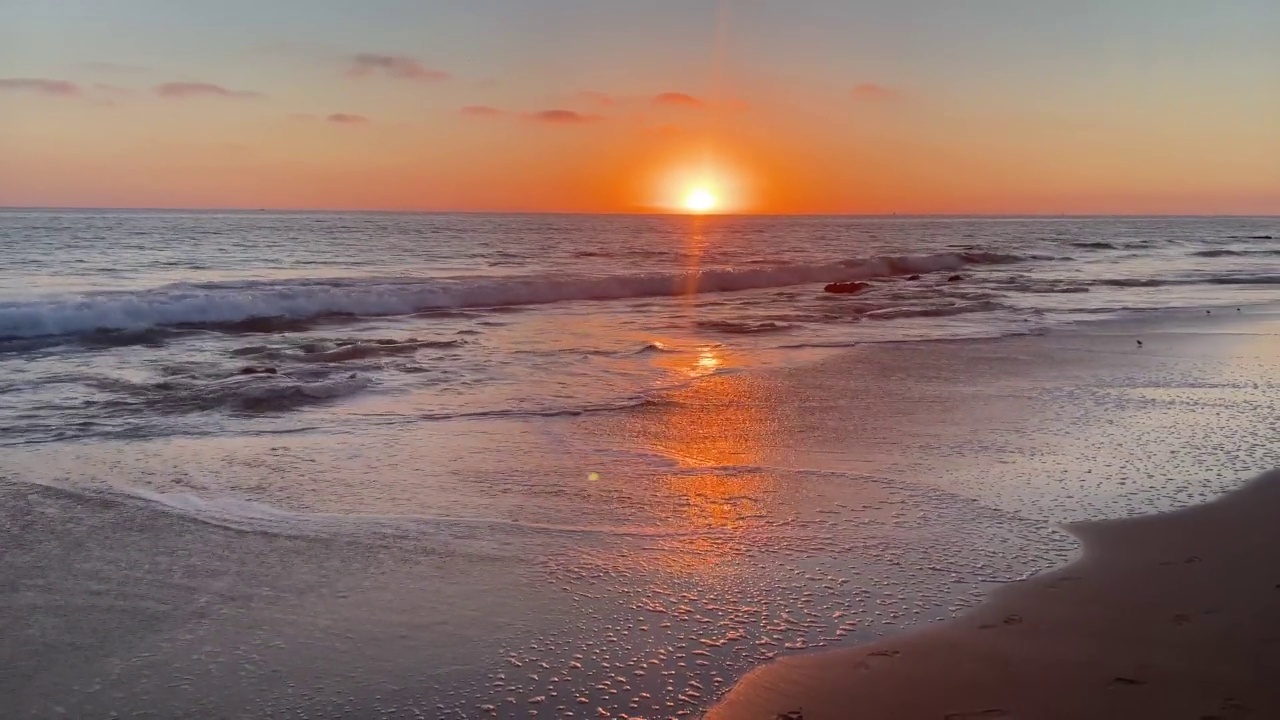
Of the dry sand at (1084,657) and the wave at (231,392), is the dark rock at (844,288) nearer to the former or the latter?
the wave at (231,392)

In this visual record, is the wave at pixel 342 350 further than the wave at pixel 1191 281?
No

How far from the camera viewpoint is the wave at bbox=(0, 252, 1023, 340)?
1563 centimetres

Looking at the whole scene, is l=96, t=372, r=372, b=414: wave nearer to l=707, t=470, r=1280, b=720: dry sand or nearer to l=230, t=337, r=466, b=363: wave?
l=230, t=337, r=466, b=363: wave

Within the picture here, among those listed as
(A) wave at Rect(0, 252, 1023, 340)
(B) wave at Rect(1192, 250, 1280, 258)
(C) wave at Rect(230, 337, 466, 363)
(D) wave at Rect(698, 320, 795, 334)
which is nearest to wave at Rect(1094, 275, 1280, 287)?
(A) wave at Rect(0, 252, 1023, 340)

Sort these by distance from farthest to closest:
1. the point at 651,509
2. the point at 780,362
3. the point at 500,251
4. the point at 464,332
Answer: the point at 500,251 → the point at 464,332 → the point at 780,362 → the point at 651,509

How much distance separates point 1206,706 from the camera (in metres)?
3.25

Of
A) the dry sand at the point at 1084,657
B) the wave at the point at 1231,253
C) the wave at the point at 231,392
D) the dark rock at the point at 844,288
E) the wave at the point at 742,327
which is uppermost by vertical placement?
the wave at the point at 1231,253

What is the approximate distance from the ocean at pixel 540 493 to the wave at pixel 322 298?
667 millimetres

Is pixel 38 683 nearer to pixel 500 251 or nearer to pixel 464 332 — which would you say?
pixel 464 332

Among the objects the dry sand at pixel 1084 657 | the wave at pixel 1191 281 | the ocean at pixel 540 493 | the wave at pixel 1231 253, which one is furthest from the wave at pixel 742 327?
the wave at pixel 1231 253

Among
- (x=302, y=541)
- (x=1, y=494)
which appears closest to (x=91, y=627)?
(x=302, y=541)

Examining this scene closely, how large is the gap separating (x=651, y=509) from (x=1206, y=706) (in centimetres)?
297

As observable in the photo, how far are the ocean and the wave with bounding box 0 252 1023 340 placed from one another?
667 millimetres

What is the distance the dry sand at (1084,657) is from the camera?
128 inches
